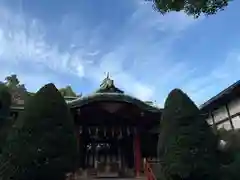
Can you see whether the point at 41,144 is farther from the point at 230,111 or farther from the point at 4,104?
the point at 230,111

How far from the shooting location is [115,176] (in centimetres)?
1714

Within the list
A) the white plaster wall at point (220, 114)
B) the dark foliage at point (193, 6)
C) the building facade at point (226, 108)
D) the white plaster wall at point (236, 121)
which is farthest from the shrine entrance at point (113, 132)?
the dark foliage at point (193, 6)

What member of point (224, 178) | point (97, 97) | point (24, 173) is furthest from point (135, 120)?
point (24, 173)

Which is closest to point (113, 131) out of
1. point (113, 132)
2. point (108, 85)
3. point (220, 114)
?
point (113, 132)

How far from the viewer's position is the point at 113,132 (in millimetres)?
18844

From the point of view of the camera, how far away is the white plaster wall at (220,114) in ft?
61.8

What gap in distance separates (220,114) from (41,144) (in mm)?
12690

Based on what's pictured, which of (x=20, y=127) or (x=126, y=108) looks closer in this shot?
(x=20, y=127)

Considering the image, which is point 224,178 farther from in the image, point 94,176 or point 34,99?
point 94,176

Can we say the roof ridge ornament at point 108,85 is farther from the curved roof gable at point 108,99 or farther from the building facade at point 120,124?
the curved roof gable at point 108,99

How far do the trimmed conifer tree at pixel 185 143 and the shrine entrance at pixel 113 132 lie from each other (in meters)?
5.39

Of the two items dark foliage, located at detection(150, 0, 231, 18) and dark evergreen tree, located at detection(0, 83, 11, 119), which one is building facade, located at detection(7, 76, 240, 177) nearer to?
dark evergreen tree, located at detection(0, 83, 11, 119)

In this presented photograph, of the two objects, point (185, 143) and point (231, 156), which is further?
point (231, 156)

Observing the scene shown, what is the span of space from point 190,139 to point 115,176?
750cm
